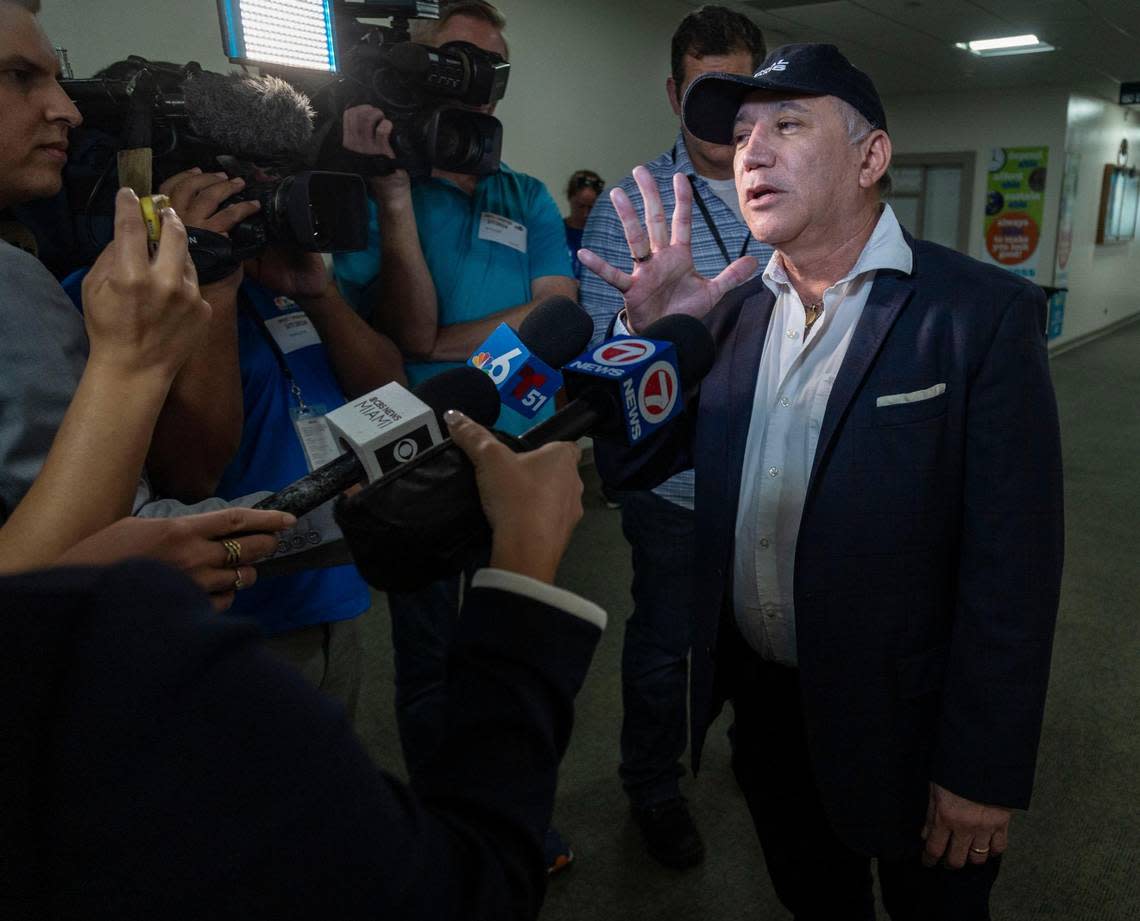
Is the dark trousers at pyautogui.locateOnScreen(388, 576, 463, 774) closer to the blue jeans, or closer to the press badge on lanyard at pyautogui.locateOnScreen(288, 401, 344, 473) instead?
the blue jeans

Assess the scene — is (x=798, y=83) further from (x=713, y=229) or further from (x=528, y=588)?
(x=528, y=588)

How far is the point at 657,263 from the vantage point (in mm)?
1316

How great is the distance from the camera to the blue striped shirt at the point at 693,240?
181 cm

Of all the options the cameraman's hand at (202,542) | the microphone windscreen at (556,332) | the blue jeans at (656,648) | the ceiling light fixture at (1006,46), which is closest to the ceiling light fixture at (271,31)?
the microphone windscreen at (556,332)

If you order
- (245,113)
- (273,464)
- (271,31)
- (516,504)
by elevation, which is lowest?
(273,464)

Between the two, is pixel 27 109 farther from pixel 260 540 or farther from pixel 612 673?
pixel 612 673

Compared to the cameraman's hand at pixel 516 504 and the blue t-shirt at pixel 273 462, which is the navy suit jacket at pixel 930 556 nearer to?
the cameraman's hand at pixel 516 504

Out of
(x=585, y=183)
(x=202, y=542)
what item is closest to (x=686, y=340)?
(x=202, y=542)

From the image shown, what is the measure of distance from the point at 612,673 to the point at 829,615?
1.60 m

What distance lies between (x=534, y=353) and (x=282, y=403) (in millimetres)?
483

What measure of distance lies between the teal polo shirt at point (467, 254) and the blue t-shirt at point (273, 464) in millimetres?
505

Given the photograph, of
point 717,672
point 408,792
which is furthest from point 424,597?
point 408,792

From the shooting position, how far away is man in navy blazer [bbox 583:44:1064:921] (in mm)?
1058

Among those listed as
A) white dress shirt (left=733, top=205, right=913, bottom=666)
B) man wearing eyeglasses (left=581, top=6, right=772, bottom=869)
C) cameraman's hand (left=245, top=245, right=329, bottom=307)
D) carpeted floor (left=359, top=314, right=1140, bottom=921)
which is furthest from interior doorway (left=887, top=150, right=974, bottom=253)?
cameraman's hand (left=245, top=245, right=329, bottom=307)
